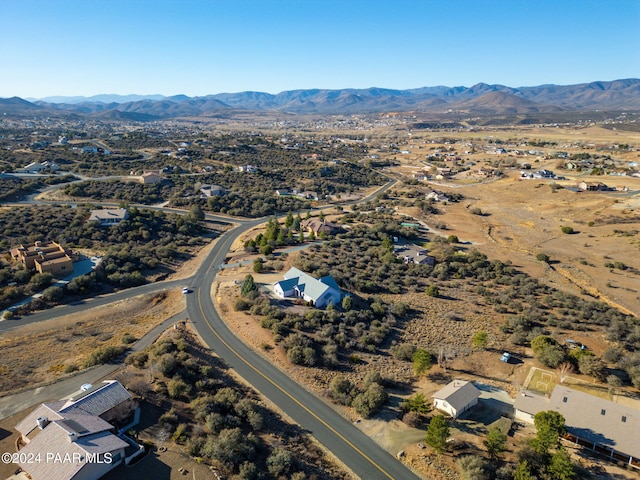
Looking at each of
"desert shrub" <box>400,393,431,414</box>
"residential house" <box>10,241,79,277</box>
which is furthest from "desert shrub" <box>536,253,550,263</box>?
"residential house" <box>10,241,79,277</box>

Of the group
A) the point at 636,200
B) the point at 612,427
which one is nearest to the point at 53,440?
the point at 612,427

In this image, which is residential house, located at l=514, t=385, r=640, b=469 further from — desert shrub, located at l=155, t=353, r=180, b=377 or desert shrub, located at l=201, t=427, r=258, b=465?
desert shrub, located at l=155, t=353, r=180, b=377

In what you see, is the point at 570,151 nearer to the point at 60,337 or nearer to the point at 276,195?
the point at 276,195

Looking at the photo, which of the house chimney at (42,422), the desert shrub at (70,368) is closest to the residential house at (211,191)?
the desert shrub at (70,368)

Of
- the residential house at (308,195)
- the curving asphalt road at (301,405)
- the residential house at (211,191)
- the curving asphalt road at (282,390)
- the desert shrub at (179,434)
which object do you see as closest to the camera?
the desert shrub at (179,434)

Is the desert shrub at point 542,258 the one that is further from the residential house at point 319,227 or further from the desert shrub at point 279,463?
the desert shrub at point 279,463

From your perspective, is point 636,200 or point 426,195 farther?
point 426,195
